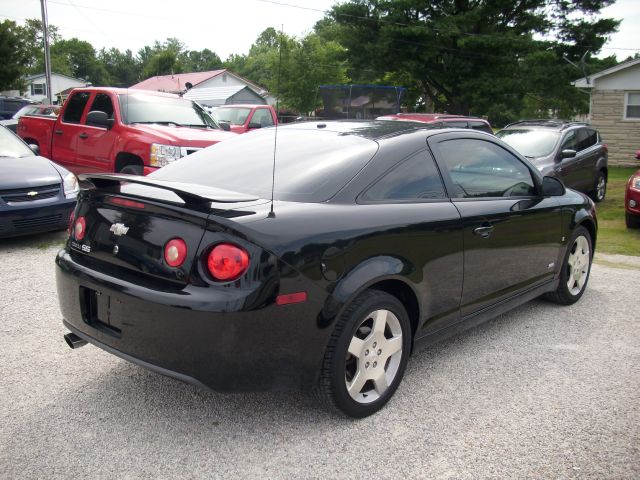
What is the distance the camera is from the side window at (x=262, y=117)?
14597mm

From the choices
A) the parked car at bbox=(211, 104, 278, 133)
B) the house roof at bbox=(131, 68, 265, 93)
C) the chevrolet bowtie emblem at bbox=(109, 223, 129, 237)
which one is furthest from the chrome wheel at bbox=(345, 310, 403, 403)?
the house roof at bbox=(131, 68, 265, 93)

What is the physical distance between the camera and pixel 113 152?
26.3ft

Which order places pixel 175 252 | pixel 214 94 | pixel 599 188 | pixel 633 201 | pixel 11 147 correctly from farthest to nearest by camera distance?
pixel 214 94, pixel 599 188, pixel 633 201, pixel 11 147, pixel 175 252

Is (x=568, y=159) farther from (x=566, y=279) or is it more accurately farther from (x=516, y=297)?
(x=516, y=297)

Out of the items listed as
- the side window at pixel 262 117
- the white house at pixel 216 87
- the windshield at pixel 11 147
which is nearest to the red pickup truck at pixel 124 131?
the windshield at pixel 11 147

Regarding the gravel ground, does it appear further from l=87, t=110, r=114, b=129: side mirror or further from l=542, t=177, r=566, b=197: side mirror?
l=87, t=110, r=114, b=129: side mirror

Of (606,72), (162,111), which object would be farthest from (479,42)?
(162,111)

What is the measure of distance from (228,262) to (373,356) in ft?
3.21

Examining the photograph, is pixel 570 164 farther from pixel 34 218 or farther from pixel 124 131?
pixel 34 218

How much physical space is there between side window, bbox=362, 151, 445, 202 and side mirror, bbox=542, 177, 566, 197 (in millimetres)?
1315

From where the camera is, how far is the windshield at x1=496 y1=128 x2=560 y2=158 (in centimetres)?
1048

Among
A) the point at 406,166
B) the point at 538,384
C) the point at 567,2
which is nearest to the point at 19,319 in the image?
the point at 406,166

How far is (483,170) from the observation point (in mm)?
3992

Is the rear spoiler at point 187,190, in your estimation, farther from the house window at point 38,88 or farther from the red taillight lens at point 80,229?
the house window at point 38,88
